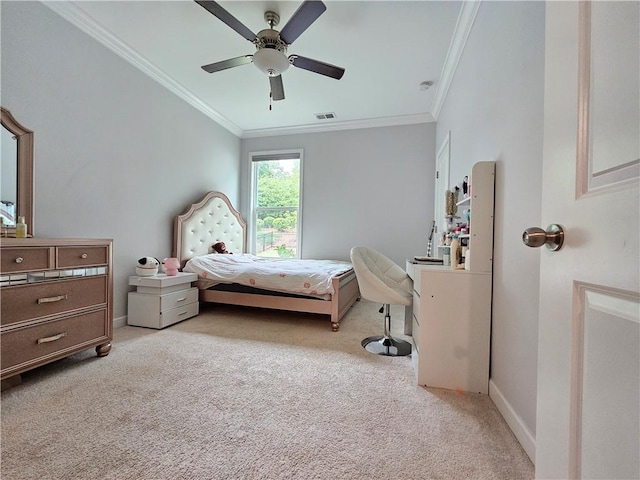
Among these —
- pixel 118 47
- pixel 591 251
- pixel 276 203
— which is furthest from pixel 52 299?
pixel 276 203

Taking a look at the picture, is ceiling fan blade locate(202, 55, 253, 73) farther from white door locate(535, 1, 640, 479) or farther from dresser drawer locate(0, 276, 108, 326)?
white door locate(535, 1, 640, 479)

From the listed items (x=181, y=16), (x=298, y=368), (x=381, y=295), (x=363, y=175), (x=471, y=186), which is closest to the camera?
(x=471, y=186)

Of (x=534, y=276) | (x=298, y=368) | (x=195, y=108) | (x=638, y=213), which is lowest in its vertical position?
(x=298, y=368)

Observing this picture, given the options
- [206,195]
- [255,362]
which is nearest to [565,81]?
[255,362]

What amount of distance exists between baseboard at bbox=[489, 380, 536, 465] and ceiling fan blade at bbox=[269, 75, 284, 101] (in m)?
2.84

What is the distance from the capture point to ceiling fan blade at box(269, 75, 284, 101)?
261cm

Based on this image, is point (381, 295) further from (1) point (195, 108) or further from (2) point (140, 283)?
(1) point (195, 108)

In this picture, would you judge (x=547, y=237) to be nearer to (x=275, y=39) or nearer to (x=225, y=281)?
(x=275, y=39)

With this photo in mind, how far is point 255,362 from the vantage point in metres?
2.04

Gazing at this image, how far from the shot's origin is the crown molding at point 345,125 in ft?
13.5

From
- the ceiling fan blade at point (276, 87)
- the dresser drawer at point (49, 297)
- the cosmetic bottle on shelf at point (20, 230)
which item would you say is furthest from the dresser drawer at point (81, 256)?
the ceiling fan blade at point (276, 87)

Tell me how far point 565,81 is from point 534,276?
884mm

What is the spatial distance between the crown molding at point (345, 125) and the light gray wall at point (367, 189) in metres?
0.07

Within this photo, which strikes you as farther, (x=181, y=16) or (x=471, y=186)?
(x=181, y=16)
